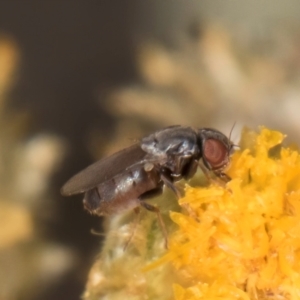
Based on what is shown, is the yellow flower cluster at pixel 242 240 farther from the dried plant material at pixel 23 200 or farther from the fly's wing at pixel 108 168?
the dried plant material at pixel 23 200

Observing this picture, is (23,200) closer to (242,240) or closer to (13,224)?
(13,224)

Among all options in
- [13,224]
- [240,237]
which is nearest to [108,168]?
[240,237]

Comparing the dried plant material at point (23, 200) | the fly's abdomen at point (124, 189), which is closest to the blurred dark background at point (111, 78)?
the dried plant material at point (23, 200)

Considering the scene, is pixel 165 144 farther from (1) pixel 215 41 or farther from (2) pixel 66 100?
(1) pixel 215 41

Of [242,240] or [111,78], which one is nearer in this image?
[242,240]

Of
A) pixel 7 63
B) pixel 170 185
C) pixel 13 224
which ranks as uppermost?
pixel 7 63

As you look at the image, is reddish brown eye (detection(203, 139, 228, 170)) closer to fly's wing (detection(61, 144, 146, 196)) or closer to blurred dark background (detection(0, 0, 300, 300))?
fly's wing (detection(61, 144, 146, 196))
